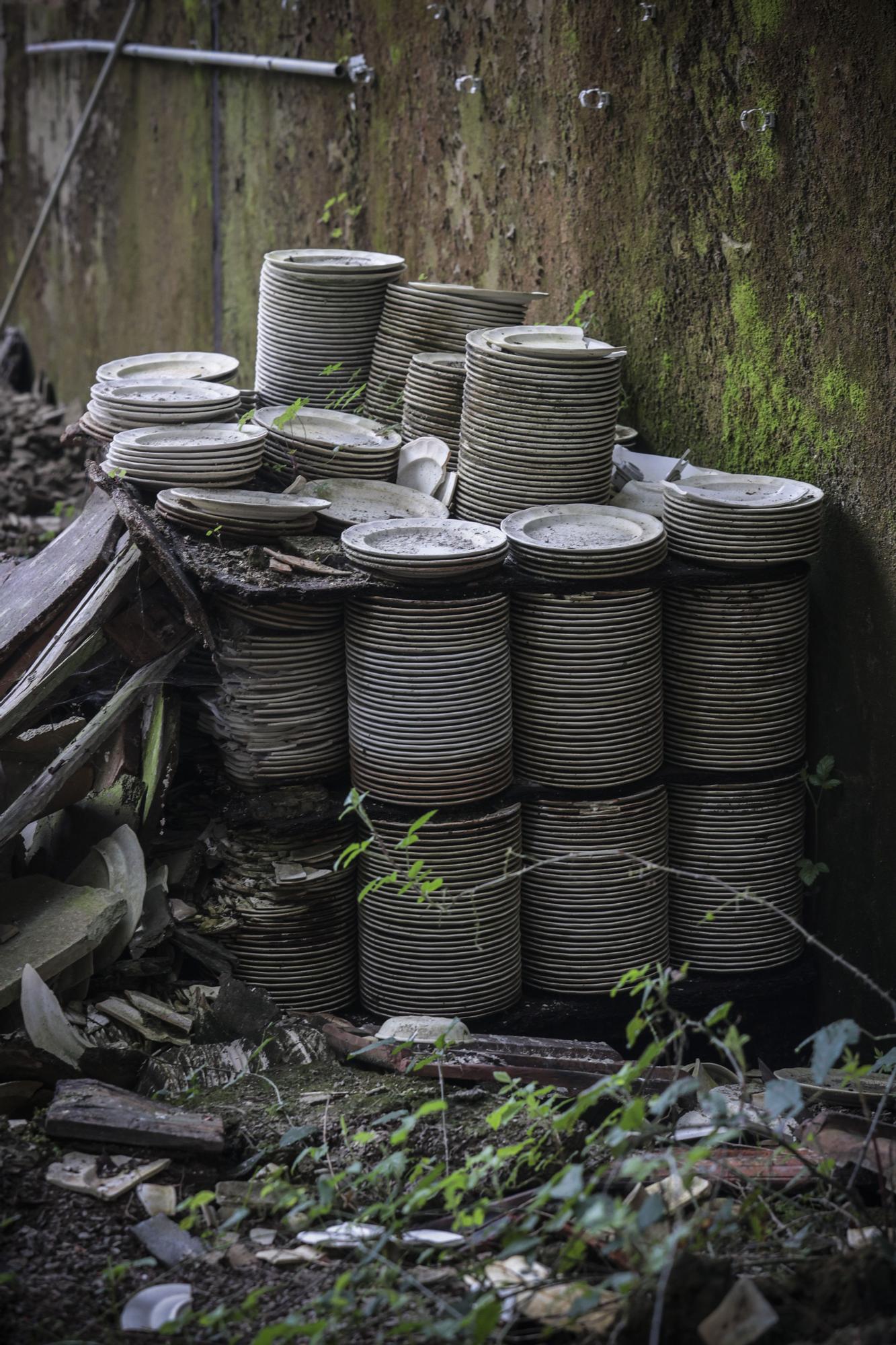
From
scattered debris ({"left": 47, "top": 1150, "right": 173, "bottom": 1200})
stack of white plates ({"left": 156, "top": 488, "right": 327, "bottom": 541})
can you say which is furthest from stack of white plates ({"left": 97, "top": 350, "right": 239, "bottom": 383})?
scattered debris ({"left": 47, "top": 1150, "right": 173, "bottom": 1200})

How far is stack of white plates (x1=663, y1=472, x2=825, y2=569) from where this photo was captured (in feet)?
14.1

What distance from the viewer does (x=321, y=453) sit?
480 centimetres

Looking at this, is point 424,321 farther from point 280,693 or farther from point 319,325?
point 280,693

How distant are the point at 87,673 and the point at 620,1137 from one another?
255 cm

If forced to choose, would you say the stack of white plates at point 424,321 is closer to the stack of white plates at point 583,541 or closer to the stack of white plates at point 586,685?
the stack of white plates at point 583,541

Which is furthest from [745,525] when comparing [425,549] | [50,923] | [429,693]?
[50,923]

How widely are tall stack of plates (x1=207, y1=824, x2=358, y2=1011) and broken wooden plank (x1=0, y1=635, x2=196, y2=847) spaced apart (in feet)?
1.69

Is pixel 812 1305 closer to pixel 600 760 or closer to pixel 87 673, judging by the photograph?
pixel 600 760

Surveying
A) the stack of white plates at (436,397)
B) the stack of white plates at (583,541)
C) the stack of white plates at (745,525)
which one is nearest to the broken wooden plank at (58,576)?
the stack of white plates at (436,397)

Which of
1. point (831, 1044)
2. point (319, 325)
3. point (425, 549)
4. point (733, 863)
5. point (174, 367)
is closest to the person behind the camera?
point (831, 1044)

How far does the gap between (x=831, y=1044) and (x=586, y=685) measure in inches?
69.4

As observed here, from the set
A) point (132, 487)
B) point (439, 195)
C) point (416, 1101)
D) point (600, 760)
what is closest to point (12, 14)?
point (439, 195)

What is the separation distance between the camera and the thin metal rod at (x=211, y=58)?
703cm

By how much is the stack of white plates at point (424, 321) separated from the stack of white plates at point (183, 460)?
0.87 m
